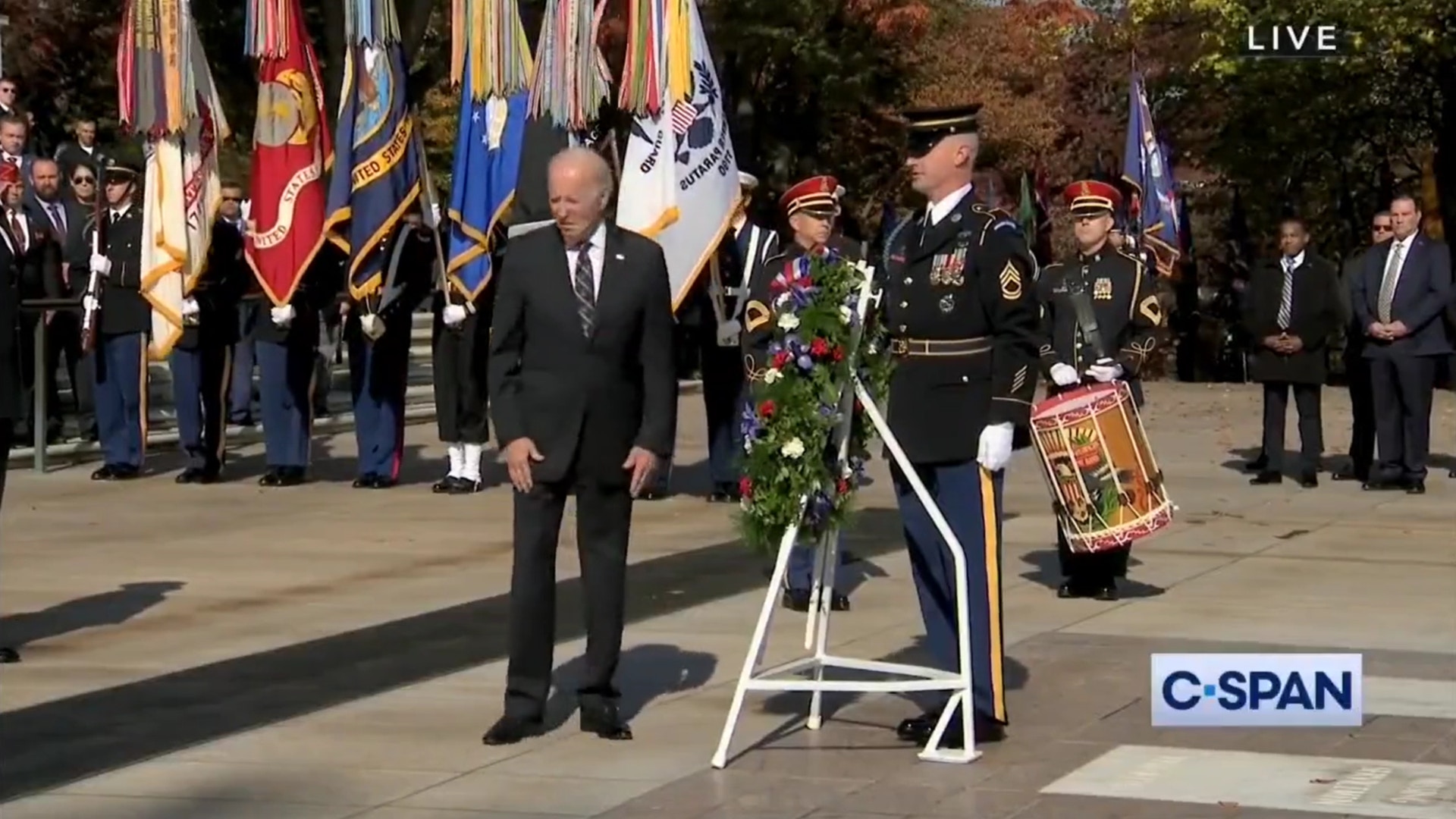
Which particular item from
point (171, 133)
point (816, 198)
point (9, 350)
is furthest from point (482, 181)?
point (9, 350)

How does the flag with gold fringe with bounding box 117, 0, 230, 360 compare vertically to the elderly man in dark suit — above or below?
above

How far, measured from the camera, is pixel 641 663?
10.1 meters

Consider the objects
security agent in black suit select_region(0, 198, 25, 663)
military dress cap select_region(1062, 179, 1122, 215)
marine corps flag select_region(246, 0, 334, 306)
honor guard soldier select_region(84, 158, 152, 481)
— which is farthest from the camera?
honor guard soldier select_region(84, 158, 152, 481)

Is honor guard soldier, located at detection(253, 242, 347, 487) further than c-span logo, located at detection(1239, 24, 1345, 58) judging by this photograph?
No

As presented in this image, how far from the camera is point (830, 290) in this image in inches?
323

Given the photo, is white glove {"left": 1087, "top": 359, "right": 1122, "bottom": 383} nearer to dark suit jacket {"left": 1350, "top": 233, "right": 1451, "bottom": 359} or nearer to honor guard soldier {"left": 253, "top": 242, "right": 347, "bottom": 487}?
dark suit jacket {"left": 1350, "top": 233, "right": 1451, "bottom": 359}

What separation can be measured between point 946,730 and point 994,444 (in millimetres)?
948

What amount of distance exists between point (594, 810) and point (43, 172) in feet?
41.2

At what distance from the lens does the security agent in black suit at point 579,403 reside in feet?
27.5

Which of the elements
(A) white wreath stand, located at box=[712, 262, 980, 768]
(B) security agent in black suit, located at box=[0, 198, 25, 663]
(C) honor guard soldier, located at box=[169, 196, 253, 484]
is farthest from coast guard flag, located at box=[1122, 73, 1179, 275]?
(A) white wreath stand, located at box=[712, 262, 980, 768]

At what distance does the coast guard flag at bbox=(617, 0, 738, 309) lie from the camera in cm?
1485

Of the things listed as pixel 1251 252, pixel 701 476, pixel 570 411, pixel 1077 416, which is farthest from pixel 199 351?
pixel 1251 252

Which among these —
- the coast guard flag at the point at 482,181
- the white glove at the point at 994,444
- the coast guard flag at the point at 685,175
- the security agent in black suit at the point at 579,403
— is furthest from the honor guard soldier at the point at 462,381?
the white glove at the point at 994,444

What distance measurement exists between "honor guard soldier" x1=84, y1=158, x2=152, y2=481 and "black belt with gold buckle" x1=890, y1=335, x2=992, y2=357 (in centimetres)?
990
